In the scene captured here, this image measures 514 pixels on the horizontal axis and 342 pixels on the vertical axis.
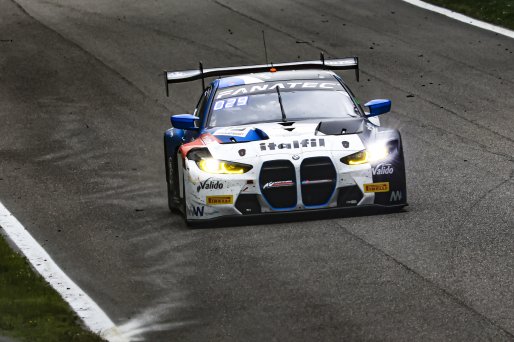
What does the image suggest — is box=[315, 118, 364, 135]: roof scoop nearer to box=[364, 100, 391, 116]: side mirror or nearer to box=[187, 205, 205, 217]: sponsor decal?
box=[364, 100, 391, 116]: side mirror

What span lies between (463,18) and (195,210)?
47.5 ft

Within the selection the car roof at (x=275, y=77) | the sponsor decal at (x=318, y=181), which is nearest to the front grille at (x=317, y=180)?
the sponsor decal at (x=318, y=181)

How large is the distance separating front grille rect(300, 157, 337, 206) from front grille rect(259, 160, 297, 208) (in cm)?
10

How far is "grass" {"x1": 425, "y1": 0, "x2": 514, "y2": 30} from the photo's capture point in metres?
24.8

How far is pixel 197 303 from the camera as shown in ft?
29.9

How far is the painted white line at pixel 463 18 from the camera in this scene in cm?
2403

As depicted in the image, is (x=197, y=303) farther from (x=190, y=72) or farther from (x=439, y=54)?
(x=439, y=54)

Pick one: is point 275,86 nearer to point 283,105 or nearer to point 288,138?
point 283,105

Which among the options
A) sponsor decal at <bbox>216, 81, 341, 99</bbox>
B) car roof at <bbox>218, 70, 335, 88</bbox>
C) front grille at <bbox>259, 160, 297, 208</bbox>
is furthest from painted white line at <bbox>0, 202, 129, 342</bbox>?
car roof at <bbox>218, 70, 335, 88</bbox>

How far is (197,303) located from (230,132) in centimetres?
347

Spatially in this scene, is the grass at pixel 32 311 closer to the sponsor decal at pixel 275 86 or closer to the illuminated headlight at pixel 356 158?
the illuminated headlight at pixel 356 158

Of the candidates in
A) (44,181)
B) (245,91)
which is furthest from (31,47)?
(245,91)

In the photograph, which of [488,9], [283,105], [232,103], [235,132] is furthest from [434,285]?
[488,9]

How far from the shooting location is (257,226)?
38.9 ft
